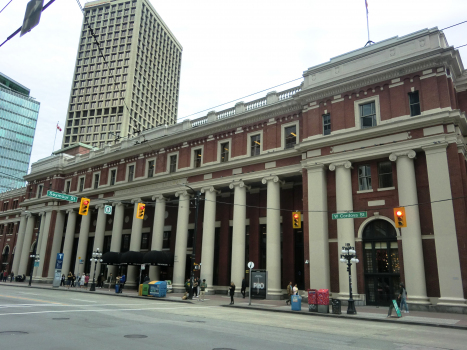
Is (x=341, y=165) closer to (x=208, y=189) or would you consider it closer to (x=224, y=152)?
(x=224, y=152)

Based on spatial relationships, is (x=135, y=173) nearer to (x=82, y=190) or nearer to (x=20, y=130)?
(x=82, y=190)

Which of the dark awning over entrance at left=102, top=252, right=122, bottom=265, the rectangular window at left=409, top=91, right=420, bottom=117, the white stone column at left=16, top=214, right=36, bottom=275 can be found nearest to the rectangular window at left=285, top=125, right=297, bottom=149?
the rectangular window at left=409, top=91, right=420, bottom=117

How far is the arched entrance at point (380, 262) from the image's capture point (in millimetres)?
24953

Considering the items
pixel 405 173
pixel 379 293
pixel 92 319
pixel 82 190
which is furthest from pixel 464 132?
pixel 82 190

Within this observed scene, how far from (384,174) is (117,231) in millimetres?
31882

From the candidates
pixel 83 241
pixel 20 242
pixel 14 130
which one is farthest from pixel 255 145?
pixel 14 130

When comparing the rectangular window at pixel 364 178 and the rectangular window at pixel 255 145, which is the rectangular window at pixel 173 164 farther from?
the rectangular window at pixel 364 178

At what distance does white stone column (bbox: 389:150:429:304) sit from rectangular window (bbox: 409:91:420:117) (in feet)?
9.87

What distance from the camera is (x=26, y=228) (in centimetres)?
5756

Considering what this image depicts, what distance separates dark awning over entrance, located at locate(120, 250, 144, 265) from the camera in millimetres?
38000

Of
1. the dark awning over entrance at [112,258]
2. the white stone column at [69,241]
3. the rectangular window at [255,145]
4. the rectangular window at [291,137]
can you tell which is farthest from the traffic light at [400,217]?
the white stone column at [69,241]

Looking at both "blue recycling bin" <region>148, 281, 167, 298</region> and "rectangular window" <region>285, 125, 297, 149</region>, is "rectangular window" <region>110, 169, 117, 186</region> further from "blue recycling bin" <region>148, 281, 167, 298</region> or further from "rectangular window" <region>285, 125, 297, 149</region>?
"rectangular window" <region>285, 125, 297, 149</region>

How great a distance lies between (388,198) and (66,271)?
143ft

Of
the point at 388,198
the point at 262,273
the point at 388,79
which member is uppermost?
the point at 388,79
